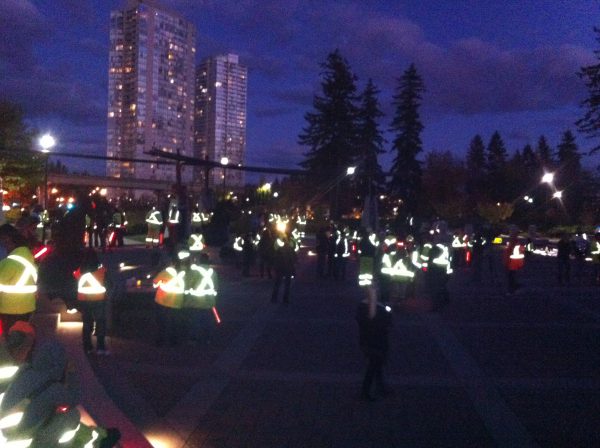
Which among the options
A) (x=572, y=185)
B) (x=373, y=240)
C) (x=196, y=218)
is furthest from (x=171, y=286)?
(x=572, y=185)

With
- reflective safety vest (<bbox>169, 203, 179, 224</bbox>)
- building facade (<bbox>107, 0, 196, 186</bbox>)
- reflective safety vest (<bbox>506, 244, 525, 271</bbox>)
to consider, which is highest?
building facade (<bbox>107, 0, 196, 186</bbox>)

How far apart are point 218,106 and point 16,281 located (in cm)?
18602

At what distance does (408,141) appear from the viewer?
68.6 meters

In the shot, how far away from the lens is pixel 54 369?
423 cm

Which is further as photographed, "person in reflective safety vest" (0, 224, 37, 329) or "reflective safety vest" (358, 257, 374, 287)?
"reflective safety vest" (358, 257, 374, 287)

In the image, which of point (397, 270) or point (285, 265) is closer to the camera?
point (397, 270)

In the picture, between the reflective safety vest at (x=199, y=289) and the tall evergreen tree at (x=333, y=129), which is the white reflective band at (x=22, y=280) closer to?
the reflective safety vest at (x=199, y=289)

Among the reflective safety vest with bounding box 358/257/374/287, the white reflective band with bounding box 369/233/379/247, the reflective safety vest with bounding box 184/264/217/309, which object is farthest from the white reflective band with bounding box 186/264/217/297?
the reflective safety vest with bounding box 358/257/374/287

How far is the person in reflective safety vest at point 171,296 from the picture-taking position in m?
11.2

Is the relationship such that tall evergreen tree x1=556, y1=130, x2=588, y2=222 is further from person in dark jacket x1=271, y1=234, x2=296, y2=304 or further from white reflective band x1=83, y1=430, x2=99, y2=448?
white reflective band x1=83, y1=430, x2=99, y2=448

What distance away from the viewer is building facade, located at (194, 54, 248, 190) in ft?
624

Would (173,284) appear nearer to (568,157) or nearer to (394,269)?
(394,269)

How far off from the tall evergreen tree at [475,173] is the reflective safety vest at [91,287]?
69653 millimetres

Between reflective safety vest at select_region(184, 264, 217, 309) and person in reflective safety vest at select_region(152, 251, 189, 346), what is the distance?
0.11 meters
